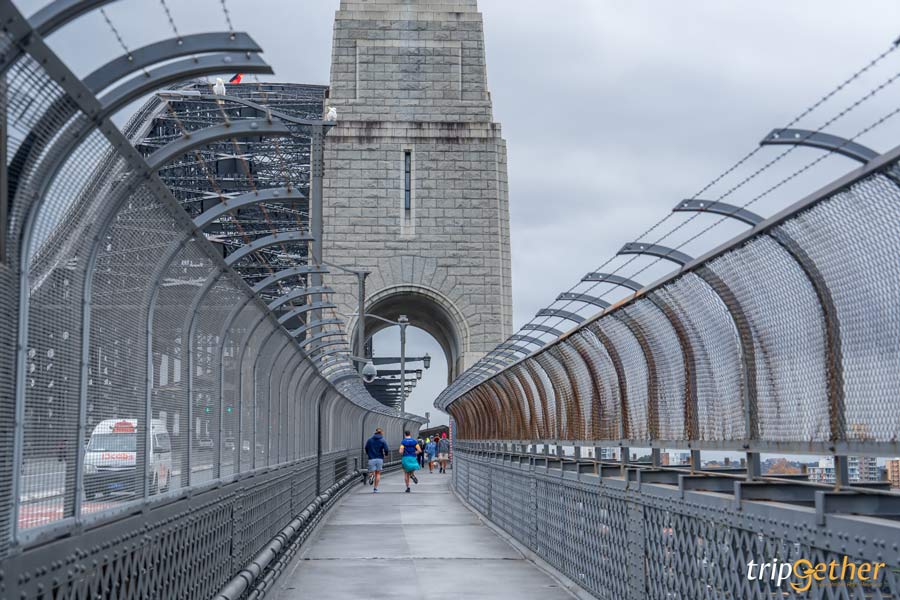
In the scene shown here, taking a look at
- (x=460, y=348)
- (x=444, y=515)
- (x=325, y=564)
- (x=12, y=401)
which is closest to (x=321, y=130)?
(x=444, y=515)

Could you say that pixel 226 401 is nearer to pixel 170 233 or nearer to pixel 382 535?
pixel 170 233

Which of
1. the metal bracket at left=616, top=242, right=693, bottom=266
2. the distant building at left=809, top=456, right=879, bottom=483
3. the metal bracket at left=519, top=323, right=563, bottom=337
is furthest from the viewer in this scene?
the metal bracket at left=519, top=323, right=563, bottom=337

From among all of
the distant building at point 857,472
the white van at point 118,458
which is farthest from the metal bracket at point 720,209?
the white van at point 118,458

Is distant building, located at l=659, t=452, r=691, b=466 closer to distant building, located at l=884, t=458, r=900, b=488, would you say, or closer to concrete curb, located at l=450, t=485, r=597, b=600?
concrete curb, located at l=450, t=485, r=597, b=600

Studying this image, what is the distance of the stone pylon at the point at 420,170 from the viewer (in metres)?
48.9

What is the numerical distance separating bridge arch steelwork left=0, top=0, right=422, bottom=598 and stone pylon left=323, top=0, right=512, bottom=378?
40.0 meters

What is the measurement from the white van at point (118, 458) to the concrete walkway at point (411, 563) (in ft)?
13.9

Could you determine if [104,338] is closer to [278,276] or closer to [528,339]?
[278,276]

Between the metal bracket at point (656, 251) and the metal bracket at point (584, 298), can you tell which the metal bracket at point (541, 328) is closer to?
the metal bracket at point (584, 298)

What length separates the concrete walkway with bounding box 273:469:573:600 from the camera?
10.5 m

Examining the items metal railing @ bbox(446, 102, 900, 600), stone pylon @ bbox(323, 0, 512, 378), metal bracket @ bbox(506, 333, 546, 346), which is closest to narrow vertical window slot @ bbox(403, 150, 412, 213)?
stone pylon @ bbox(323, 0, 512, 378)

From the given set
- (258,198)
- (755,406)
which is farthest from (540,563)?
(755,406)

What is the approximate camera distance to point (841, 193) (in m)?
4.96

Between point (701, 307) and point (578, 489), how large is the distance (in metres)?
3.91
